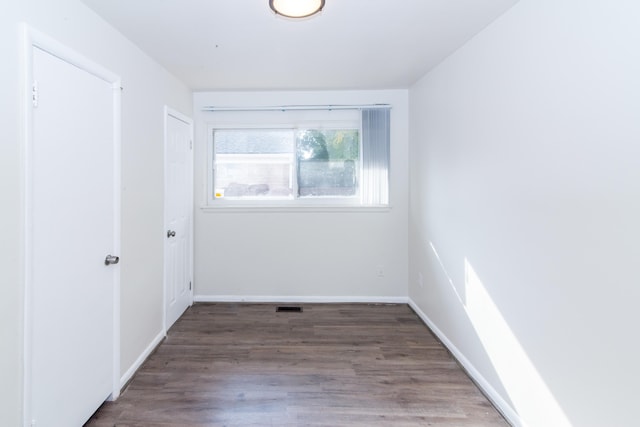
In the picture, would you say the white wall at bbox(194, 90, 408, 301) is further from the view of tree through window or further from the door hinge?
the door hinge

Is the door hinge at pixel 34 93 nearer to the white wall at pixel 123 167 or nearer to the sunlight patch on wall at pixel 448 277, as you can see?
the white wall at pixel 123 167

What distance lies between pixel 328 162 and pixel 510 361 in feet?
8.60

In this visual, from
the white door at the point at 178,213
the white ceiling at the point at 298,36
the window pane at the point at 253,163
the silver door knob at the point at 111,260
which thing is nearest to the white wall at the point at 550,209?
the white ceiling at the point at 298,36

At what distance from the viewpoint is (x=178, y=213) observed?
3.30 m

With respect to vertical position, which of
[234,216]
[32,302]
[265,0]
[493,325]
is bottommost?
[493,325]

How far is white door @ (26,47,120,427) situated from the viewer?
1.50 metres

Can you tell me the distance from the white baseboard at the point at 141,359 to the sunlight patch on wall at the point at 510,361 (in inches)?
98.8

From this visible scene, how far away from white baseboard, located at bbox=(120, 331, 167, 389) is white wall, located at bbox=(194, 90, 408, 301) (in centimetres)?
97

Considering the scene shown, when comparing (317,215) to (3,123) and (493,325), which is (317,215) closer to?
(493,325)

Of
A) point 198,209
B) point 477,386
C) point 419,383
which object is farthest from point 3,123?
point 477,386

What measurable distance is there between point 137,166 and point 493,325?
2737 millimetres

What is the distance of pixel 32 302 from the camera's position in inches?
57.9

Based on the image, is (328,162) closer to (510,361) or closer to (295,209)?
(295,209)

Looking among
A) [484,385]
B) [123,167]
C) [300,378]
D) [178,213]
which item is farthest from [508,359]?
[178,213]
